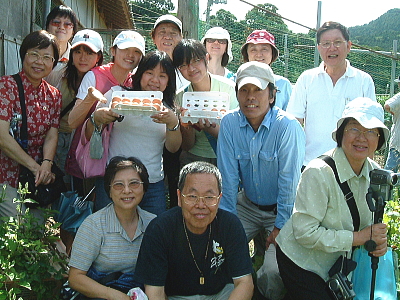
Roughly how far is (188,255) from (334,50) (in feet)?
8.52

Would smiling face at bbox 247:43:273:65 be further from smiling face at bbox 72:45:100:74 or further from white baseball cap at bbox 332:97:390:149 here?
white baseball cap at bbox 332:97:390:149

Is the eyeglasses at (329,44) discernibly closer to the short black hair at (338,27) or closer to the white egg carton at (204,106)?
the short black hair at (338,27)

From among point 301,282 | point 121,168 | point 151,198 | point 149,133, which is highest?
point 149,133

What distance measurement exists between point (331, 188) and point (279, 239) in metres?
0.56

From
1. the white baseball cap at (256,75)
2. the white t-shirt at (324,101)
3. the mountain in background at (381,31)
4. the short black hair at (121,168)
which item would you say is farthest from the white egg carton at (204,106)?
the mountain in background at (381,31)

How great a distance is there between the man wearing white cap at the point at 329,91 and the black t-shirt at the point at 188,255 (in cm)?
178

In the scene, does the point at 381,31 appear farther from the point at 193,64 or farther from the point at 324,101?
the point at 193,64

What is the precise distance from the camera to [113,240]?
305cm

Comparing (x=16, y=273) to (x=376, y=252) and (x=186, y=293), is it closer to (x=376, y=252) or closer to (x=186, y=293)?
(x=186, y=293)

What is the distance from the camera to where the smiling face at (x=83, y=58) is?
13.5 ft

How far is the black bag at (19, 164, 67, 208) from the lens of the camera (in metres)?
3.61

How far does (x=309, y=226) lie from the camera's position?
9.36ft

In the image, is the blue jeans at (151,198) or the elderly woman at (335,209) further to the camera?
the blue jeans at (151,198)

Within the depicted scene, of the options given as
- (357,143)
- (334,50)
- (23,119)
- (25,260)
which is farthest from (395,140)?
(25,260)
